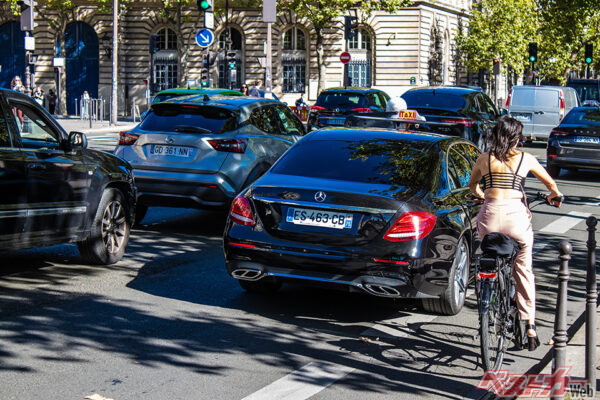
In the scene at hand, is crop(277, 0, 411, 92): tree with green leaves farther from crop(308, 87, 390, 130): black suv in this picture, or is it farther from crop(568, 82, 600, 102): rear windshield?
crop(308, 87, 390, 130): black suv

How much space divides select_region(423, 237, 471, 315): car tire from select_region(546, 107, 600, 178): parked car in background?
13.5 meters

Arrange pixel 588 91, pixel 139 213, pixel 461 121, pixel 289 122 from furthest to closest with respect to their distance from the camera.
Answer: pixel 588 91 < pixel 461 121 < pixel 289 122 < pixel 139 213

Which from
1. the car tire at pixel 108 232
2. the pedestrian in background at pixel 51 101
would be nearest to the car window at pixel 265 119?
the car tire at pixel 108 232

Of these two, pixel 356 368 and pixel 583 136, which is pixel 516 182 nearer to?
pixel 356 368

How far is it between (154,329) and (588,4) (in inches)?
2235

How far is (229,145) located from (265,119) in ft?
3.72

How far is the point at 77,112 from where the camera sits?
54312 mm

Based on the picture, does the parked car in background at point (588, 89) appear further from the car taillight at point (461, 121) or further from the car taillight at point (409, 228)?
the car taillight at point (409, 228)

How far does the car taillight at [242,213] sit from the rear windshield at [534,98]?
2494 cm

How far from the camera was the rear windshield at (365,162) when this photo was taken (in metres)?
7.35

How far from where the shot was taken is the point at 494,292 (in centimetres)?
591

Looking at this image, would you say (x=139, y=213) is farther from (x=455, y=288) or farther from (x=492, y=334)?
(x=492, y=334)

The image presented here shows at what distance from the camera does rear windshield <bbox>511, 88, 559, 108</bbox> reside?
101 ft

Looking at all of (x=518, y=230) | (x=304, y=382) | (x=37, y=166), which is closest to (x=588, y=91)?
(x=37, y=166)
